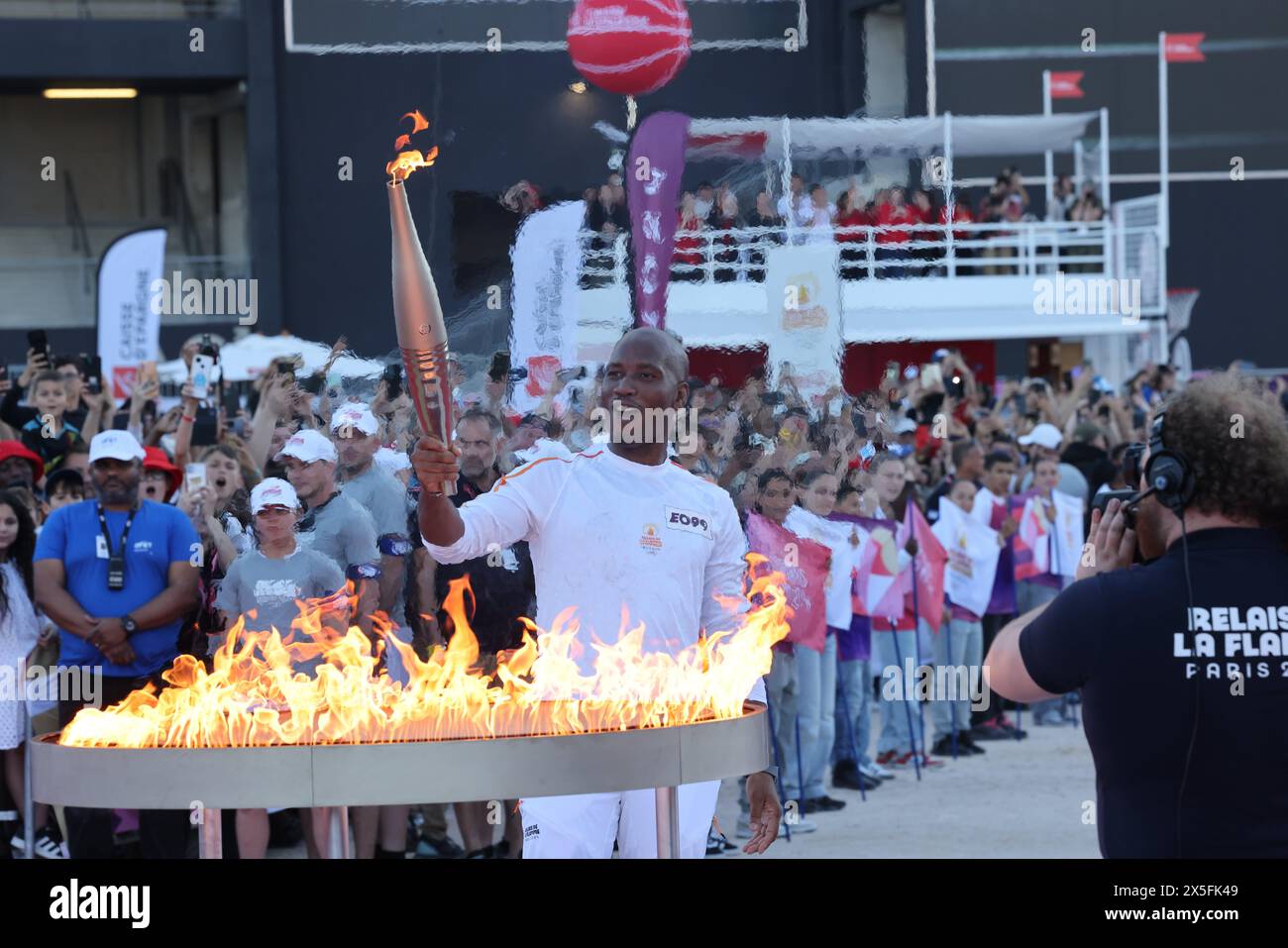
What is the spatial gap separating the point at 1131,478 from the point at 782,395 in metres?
5.59

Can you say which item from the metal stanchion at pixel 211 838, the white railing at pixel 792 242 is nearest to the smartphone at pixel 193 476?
the white railing at pixel 792 242

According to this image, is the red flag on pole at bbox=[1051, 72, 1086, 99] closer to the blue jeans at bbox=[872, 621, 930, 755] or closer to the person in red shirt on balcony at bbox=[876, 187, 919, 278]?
the person in red shirt on balcony at bbox=[876, 187, 919, 278]

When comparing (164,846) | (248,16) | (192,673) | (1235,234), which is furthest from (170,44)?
(192,673)

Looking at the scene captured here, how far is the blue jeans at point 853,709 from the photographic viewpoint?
905cm

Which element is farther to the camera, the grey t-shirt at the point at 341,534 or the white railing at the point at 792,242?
the white railing at the point at 792,242

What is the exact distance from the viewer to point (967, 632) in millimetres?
10133

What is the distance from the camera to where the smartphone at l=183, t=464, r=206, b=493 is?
8.06 m

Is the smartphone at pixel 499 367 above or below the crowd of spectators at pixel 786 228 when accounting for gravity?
below

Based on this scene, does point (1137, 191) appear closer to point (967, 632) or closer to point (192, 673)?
point (967, 632)

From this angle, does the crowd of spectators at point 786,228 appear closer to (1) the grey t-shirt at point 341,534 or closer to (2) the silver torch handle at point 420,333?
(1) the grey t-shirt at point 341,534

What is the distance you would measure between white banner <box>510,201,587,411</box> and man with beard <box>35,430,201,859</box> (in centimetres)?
146

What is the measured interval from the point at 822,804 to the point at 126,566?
3409 mm

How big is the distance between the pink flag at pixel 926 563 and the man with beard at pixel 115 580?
3.92m

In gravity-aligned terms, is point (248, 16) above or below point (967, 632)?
above
